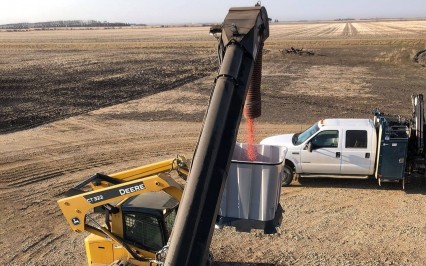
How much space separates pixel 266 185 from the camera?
273 inches

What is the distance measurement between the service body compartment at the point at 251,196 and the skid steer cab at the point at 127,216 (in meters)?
0.87

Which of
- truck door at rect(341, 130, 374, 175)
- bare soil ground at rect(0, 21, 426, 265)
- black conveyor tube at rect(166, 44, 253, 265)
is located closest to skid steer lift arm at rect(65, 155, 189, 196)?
bare soil ground at rect(0, 21, 426, 265)

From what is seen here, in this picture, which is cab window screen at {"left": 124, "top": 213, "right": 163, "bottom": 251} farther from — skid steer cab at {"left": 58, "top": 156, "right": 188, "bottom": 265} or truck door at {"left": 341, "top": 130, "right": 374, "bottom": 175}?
truck door at {"left": 341, "top": 130, "right": 374, "bottom": 175}

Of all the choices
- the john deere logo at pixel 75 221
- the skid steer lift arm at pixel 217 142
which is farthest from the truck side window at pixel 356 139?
the john deere logo at pixel 75 221

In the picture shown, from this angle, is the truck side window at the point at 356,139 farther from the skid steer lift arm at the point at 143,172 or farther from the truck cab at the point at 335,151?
the skid steer lift arm at the point at 143,172

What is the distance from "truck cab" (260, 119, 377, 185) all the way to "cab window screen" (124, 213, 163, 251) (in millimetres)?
6931

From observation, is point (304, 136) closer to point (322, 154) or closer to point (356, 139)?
point (322, 154)

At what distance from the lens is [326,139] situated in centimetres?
1360

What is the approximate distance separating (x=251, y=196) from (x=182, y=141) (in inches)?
469

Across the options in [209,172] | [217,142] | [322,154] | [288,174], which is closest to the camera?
[209,172]

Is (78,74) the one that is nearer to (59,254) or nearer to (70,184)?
(70,184)

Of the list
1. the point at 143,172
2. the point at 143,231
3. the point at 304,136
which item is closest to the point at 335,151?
the point at 304,136

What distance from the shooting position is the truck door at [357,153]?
43.0ft

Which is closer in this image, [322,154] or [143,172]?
[143,172]
